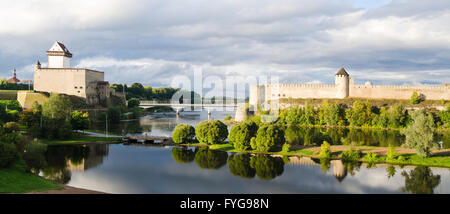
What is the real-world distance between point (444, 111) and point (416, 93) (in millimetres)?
8584

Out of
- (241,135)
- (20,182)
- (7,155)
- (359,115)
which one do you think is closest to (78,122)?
(7,155)

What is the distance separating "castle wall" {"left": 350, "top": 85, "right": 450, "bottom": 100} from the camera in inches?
2205

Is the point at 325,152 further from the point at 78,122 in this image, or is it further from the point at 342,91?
the point at 342,91

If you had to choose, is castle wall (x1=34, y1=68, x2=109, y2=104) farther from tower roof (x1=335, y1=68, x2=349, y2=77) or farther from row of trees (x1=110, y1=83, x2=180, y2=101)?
tower roof (x1=335, y1=68, x2=349, y2=77)

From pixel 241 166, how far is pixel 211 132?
23.9ft

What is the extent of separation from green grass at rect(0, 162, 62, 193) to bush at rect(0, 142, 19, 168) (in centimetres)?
33

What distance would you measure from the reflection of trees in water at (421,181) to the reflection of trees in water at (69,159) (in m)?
18.7

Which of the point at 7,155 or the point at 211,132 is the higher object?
the point at 211,132

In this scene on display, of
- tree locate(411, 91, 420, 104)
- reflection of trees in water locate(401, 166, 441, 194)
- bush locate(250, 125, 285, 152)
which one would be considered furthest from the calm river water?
tree locate(411, 91, 420, 104)

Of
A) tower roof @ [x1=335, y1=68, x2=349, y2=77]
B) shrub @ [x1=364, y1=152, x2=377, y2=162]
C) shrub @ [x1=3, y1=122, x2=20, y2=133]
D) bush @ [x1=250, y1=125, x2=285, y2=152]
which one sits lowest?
shrub @ [x1=364, y1=152, x2=377, y2=162]

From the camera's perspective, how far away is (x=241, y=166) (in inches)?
931

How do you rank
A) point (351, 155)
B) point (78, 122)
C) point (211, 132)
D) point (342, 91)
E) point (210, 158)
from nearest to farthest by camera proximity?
point (351, 155)
point (210, 158)
point (211, 132)
point (78, 122)
point (342, 91)

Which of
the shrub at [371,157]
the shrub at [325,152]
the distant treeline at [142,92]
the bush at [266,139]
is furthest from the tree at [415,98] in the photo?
the distant treeline at [142,92]
